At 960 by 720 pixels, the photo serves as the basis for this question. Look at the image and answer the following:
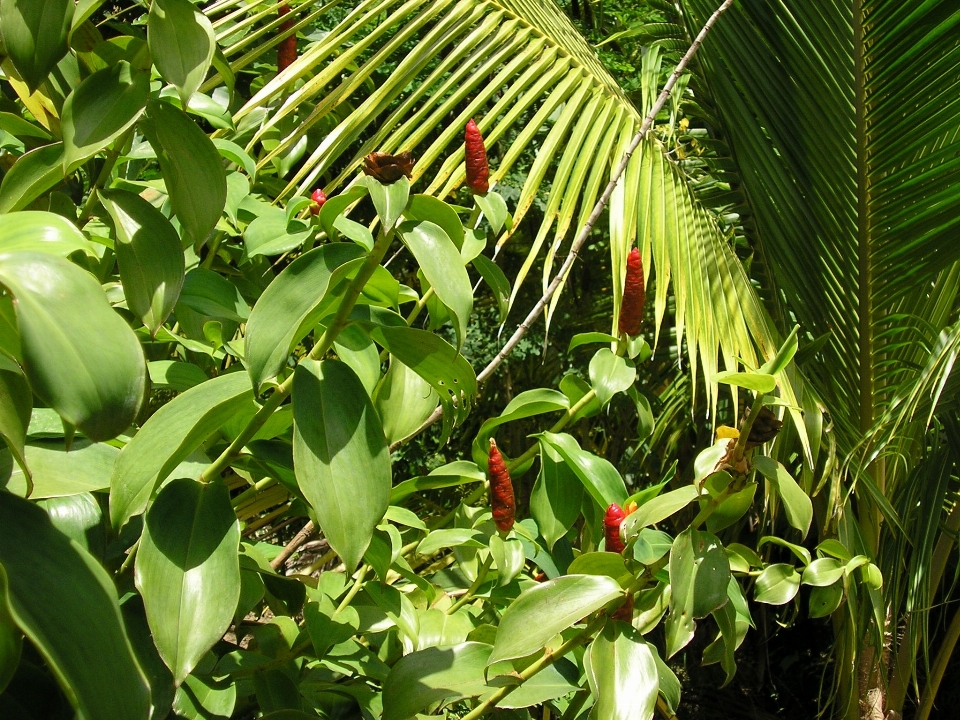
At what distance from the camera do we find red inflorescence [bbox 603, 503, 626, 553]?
0.68 meters

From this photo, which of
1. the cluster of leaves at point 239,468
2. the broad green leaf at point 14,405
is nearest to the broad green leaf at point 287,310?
the cluster of leaves at point 239,468

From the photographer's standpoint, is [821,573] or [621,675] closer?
[621,675]

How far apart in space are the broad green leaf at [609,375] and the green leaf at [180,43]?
19.2 inches

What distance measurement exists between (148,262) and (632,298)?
0.52 meters

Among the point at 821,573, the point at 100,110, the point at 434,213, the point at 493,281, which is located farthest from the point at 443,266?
the point at 821,573

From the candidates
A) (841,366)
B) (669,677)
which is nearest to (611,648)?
(669,677)

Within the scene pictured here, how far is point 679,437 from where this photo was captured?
251cm

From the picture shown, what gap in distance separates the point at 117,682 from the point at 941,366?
1.51 meters

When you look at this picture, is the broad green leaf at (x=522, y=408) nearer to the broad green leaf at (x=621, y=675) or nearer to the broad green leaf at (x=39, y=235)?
the broad green leaf at (x=621, y=675)

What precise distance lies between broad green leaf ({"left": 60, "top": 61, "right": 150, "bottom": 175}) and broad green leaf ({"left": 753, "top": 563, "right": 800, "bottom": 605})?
641 mm

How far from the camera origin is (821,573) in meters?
0.78

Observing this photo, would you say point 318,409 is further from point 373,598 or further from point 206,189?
point 373,598

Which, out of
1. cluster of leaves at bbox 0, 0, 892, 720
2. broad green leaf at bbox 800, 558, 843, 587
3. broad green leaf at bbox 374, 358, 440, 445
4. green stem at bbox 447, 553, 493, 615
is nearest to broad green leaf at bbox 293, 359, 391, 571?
cluster of leaves at bbox 0, 0, 892, 720

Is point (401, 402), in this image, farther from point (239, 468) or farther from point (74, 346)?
point (74, 346)
